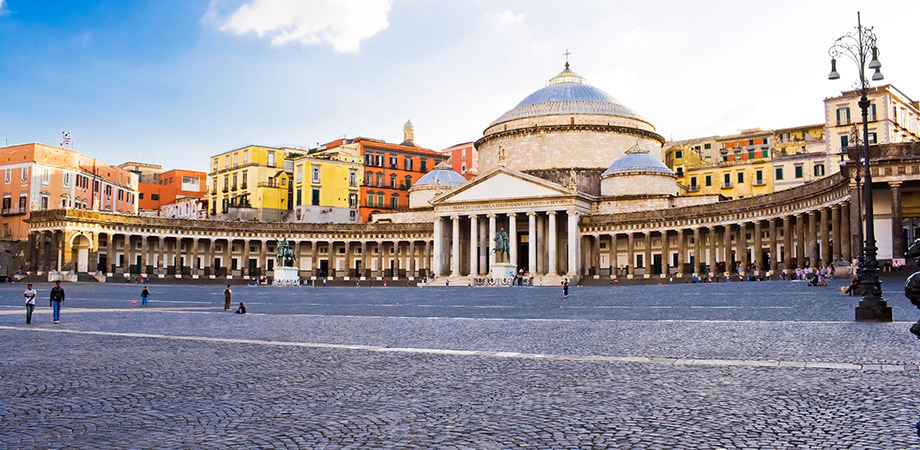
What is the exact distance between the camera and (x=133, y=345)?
47.9 feet

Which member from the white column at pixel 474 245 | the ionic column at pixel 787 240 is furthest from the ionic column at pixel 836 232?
the white column at pixel 474 245

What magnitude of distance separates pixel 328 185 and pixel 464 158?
2565cm

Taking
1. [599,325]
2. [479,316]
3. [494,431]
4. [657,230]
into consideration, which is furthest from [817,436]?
[657,230]

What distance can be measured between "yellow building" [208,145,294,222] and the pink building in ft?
82.4

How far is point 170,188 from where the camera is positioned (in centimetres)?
10312

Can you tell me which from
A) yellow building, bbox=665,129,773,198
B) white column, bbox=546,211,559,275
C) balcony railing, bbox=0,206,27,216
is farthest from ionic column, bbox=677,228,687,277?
balcony railing, bbox=0,206,27,216

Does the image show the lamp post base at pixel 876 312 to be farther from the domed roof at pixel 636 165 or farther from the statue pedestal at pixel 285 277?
the statue pedestal at pixel 285 277

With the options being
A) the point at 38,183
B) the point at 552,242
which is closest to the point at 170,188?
the point at 38,183

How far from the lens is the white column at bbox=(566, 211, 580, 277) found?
69500mm

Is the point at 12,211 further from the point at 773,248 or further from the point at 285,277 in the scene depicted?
the point at 773,248

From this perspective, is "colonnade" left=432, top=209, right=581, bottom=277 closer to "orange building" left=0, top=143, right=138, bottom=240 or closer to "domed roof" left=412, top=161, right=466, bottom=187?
"domed roof" left=412, top=161, right=466, bottom=187

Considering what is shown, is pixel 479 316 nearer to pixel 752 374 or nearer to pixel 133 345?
pixel 133 345

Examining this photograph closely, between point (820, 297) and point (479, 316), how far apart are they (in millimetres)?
13161

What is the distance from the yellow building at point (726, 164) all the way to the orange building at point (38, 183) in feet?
201
